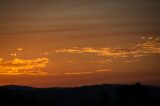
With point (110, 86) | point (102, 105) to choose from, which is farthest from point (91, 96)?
point (102, 105)

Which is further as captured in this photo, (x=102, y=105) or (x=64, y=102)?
(x=64, y=102)

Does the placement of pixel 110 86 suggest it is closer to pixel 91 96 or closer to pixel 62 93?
pixel 91 96

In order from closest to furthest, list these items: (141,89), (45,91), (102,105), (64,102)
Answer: (141,89) < (102,105) < (64,102) < (45,91)

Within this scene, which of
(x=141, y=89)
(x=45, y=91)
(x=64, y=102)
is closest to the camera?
(x=141, y=89)

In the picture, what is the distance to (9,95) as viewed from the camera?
7375 centimetres

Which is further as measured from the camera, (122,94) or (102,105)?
(102,105)

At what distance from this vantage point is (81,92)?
185625mm

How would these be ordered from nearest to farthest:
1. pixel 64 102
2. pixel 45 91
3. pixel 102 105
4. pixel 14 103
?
pixel 14 103
pixel 102 105
pixel 64 102
pixel 45 91

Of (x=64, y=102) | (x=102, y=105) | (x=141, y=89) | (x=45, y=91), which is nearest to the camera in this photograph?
(x=141, y=89)

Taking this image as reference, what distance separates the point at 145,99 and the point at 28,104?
59.0 ft

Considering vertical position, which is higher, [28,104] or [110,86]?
[110,86]

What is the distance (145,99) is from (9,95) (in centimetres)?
2119

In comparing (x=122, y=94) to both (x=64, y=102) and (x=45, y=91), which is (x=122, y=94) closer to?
(x=64, y=102)

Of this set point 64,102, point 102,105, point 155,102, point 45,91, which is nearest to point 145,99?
point 155,102
